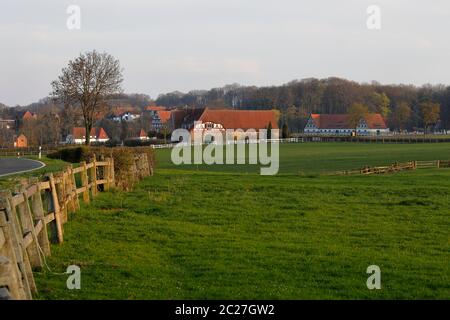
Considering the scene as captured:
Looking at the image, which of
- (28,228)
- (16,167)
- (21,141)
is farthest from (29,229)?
(21,141)

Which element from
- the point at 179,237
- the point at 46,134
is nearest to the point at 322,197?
the point at 179,237

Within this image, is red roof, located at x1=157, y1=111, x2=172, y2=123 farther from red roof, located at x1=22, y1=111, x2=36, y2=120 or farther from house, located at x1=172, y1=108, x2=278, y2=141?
red roof, located at x1=22, y1=111, x2=36, y2=120

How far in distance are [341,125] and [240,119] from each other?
1612 inches

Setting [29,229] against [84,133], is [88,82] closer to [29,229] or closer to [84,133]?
[29,229]

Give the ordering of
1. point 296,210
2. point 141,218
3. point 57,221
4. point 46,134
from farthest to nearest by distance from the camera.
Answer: point 46,134
point 296,210
point 141,218
point 57,221

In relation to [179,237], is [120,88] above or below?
above

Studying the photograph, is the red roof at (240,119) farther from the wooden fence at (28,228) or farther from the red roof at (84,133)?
the wooden fence at (28,228)

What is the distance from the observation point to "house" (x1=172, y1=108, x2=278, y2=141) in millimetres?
118375

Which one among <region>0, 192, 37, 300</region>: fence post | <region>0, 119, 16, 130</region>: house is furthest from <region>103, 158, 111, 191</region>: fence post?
<region>0, 119, 16, 130</region>: house

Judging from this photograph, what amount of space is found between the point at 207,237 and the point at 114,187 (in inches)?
370

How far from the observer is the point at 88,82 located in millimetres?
44844

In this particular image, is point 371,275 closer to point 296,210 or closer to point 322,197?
point 296,210

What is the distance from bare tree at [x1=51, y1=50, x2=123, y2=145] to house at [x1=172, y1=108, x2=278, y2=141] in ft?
231

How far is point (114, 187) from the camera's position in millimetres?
20172
